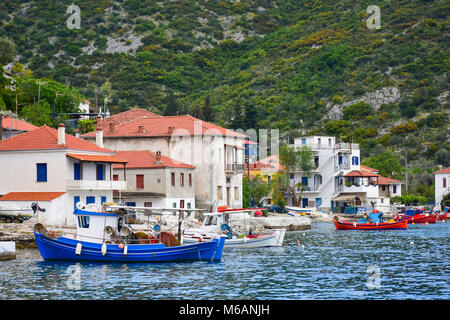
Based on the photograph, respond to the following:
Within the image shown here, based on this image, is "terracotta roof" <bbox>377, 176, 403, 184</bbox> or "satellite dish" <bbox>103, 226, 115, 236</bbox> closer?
"satellite dish" <bbox>103, 226, 115, 236</bbox>

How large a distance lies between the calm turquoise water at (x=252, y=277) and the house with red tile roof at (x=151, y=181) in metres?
16.2

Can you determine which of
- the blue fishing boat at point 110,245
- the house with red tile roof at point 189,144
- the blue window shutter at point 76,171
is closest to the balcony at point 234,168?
the house with red tile roof at point 189,144

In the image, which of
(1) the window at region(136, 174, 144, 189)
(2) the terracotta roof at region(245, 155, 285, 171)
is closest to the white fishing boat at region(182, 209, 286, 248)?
(1) the window at region(136, 174, 144, 189)

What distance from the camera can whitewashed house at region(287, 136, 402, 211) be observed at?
93688 mm

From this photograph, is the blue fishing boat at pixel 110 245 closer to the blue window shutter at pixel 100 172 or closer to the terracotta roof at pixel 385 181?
the blue window shutter at pixel 100 172

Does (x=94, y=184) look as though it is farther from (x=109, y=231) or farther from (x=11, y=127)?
(x=11, y=127)

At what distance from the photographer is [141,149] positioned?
64312 mm

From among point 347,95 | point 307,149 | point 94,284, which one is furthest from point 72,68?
point 94,284

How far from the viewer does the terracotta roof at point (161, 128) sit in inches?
2515

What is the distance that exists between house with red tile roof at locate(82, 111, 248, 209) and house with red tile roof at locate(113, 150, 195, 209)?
9.34 ft

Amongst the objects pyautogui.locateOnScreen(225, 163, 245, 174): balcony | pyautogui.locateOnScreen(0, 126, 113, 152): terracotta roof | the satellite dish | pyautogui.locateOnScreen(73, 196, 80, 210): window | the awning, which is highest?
pyautogui.locateOnScreen(0, 126, 113, 152): terracotta roof

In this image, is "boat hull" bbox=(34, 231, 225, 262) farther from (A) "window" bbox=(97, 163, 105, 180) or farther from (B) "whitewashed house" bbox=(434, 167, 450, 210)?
(B) "whitewashed house" bbox=(434, 167, 450, 210)

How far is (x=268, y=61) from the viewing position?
154 m
